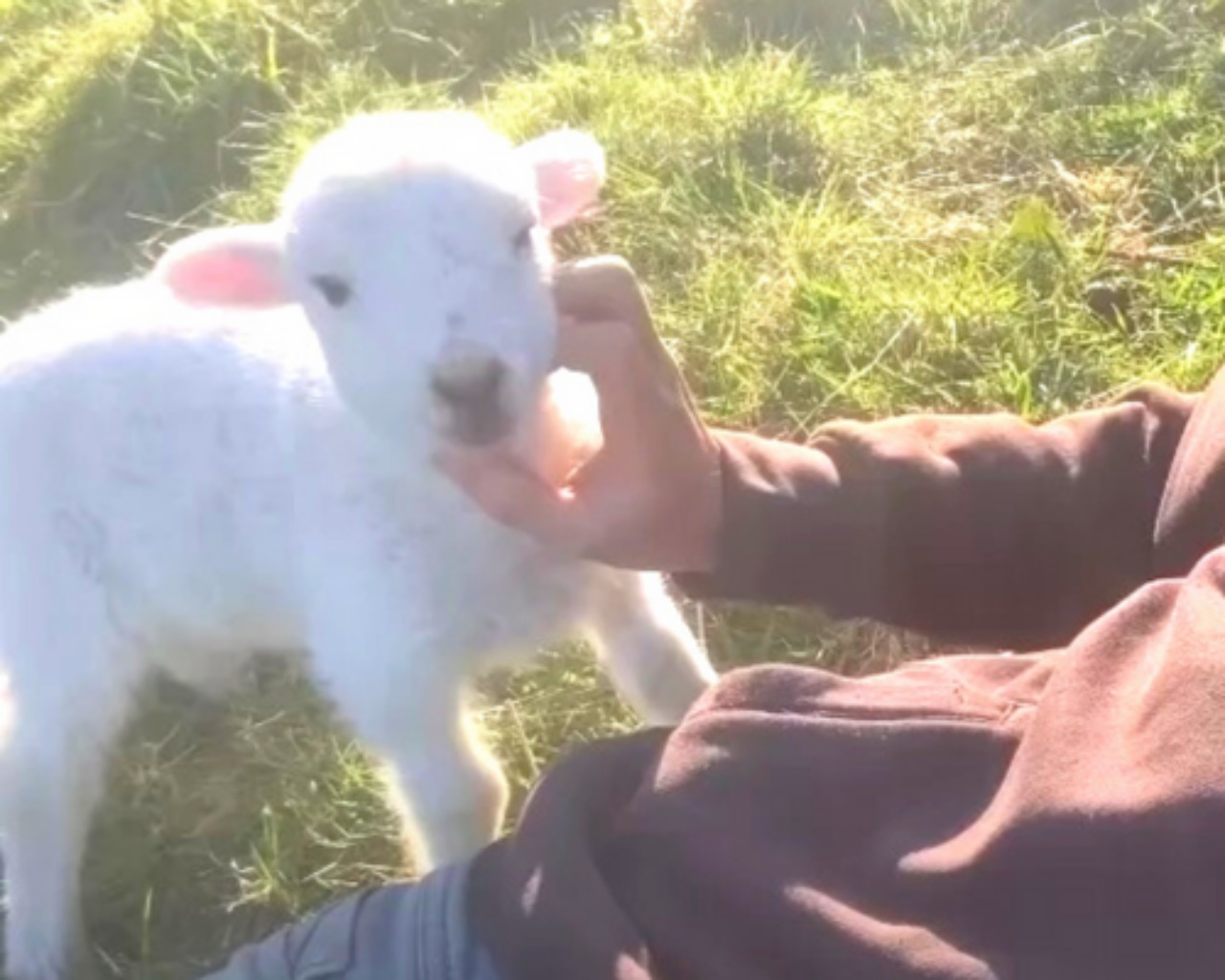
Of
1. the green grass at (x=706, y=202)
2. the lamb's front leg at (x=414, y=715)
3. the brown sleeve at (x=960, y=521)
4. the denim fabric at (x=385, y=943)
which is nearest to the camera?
the denim fabric at (x=385, y=943)

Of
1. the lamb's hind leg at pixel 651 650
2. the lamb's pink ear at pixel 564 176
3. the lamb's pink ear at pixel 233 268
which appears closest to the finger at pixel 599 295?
the lamb's pink ear at pixel 564 176

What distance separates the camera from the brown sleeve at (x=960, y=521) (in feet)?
7.14

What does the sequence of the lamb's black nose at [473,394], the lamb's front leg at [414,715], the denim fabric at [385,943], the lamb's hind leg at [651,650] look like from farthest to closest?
the lamb's hind leg at [651,650] → the lamb's front leg at [414,715] → the lamb's black nose at [473,394] → the denim fabric at [385,943]

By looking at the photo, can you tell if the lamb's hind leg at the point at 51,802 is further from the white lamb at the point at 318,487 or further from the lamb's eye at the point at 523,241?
the lamb's eye at the point at 523,241

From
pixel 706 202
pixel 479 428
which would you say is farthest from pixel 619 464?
pixel 706 202

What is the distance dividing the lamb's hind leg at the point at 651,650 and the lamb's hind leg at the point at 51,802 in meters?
0.66

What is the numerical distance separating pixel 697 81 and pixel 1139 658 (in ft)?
9.26

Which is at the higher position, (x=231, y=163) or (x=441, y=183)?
(x=441, y=183)

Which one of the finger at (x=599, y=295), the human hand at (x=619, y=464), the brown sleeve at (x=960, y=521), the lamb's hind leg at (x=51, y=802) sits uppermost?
the finger at (x=599, y=295)

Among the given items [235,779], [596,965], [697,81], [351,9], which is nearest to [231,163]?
[351,9]

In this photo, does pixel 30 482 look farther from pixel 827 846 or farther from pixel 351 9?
pixel 351 9

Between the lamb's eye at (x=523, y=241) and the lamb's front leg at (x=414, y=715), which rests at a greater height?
the lamb's eye at (x=523, y=241)

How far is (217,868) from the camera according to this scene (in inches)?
114

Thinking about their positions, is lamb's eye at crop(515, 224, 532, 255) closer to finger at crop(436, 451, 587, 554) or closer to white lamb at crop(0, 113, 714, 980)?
white lamb at crop(0, 113, 714, 980)
